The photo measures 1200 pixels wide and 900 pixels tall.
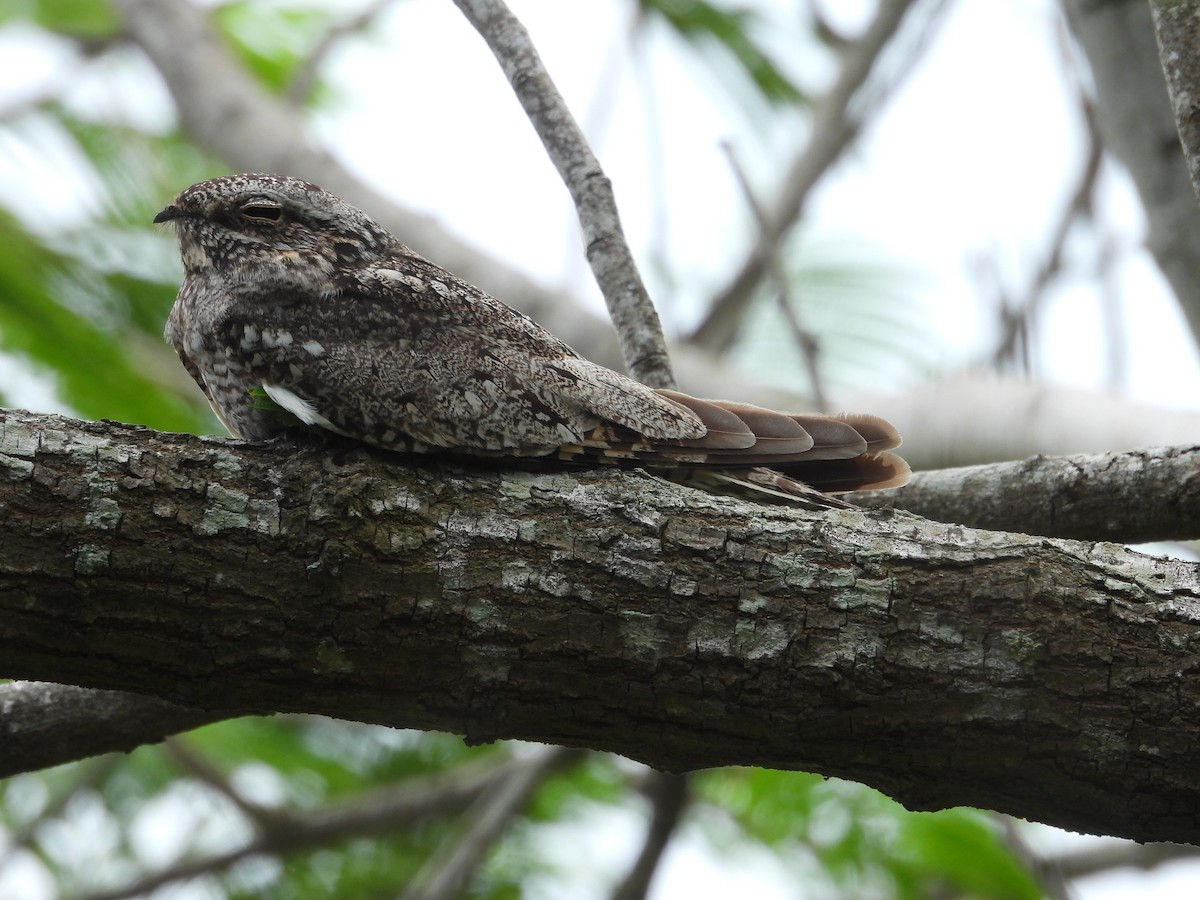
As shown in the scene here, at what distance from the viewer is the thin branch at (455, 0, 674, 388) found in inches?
155

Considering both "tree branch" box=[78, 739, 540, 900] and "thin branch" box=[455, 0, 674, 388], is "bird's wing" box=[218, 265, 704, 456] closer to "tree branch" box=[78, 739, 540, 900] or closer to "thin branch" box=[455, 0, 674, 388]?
"thin branch" box=[455, 0, 674, 388]

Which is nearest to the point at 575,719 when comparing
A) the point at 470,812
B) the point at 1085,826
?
the point at 1085,826

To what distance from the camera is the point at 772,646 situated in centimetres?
259

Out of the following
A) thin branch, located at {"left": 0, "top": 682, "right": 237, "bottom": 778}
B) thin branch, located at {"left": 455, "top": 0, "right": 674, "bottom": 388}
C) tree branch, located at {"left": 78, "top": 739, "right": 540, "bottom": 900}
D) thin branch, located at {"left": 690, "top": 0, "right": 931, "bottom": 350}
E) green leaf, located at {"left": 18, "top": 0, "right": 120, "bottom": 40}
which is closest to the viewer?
thin branch, located at {"left": 0, "top": 682, "right": 237, "bottom": 778}

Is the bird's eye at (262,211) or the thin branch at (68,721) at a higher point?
the bird's eye at (262,211)

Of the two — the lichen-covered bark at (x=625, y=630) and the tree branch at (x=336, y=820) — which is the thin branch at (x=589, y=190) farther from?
the tree branch at (x=336, y=820)

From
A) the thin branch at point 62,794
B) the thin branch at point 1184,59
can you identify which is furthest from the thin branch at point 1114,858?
the thin branch at point 62,794

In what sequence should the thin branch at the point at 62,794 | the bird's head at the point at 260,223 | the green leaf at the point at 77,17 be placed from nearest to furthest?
the bird's head at the point at 260,223
the thin branch at the point at 62,794
the green leaf at the point at 77,17

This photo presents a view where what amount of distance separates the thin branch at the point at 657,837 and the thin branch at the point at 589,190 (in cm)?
189

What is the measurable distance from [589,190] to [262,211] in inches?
42.1

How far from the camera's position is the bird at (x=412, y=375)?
10.3 feet

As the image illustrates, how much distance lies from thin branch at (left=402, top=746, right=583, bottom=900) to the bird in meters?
2.08

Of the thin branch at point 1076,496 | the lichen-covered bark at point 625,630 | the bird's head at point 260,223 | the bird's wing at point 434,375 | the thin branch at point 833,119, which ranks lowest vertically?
the lichen-covered bark at point 625,630

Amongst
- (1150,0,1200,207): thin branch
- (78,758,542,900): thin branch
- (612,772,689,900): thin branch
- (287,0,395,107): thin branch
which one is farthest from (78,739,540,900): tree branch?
(287,0,395,107): thin branch
